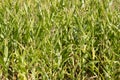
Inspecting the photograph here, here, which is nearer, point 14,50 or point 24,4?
point 14,50

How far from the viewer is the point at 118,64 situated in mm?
2373

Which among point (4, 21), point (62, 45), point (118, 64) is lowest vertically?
point (118, 64)

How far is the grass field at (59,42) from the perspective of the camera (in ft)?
7.66

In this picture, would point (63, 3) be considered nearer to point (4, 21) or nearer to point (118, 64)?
point (4, 21)

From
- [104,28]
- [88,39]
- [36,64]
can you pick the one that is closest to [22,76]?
[36,64]

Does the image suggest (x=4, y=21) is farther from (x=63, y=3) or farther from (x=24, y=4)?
(x=63, y=3)

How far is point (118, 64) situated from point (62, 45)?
18.0 inches

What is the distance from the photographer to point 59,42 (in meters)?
2.45

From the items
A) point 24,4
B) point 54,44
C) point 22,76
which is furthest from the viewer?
point 24,4

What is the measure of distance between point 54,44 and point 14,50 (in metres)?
0.31

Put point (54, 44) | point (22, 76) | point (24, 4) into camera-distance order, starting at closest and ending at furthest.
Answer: point (22, 76) → point (54, 44) → point (24, 4)

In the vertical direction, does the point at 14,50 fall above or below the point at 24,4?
below

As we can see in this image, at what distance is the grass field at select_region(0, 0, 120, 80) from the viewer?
2.34m

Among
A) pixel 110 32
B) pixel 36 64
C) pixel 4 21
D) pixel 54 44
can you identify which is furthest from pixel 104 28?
pixel 4 21
